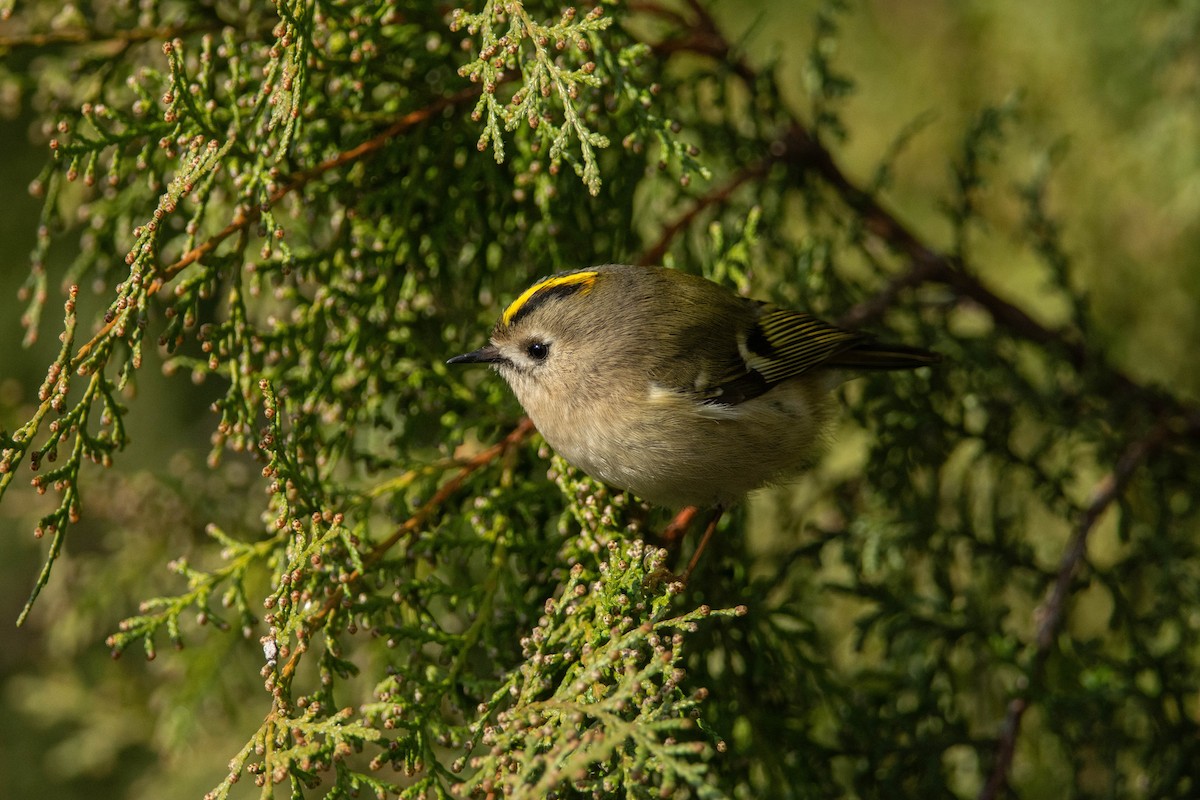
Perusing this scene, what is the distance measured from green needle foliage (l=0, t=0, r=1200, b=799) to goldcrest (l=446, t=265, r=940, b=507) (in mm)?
99

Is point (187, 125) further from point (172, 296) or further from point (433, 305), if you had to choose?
point (433, 305)

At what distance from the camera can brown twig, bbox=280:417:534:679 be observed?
1883 millimetres

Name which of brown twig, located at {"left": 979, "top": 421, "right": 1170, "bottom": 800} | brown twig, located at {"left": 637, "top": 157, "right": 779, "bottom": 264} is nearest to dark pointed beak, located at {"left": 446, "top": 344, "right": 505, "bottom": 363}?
brown twig, located at {"left": 637, "top": 157, "right": 779, "bottom": 264}

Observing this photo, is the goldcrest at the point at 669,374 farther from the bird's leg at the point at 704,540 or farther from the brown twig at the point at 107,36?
the brown twig at the point at 107,36

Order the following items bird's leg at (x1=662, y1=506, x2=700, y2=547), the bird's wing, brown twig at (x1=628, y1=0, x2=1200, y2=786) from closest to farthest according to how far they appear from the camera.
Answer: bird's leg at (x1=662, y1=506, x2=700, y2=547)
the bird's wing
brown twig at (x1=628, y1=0, x2=1200, y2=786)

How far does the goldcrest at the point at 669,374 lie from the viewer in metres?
2.15

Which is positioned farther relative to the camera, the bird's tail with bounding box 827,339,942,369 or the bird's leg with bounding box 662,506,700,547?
the bird's tail with bounding box 827,339,942,369

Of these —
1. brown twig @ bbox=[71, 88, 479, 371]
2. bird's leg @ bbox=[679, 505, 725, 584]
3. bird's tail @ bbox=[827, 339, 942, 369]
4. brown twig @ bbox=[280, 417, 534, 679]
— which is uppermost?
brown twig @ bbox=[71, 88, 479, 371]

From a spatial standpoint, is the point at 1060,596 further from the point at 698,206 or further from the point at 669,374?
the point at 698,206

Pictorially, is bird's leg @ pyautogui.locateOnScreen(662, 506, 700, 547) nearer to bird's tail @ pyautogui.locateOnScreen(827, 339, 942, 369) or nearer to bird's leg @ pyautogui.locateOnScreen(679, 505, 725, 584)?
bird's leg @ pyautogui.locateOnScreen(679, 505, 725, 584)

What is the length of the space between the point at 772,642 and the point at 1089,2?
103 inches

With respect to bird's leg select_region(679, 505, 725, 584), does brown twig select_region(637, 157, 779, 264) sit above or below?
above

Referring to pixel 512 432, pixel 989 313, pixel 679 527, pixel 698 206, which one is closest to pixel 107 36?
pixel 512 432

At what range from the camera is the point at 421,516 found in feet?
7.03
